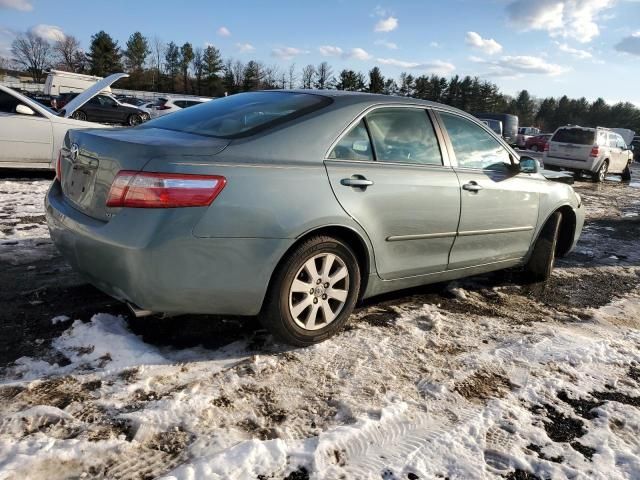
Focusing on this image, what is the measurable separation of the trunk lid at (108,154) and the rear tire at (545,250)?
3170 millimetres

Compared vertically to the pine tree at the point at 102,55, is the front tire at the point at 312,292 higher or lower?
lower

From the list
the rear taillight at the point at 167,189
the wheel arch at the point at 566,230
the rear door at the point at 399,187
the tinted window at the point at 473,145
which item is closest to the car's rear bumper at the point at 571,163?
the wheel arch at the point at 566,230

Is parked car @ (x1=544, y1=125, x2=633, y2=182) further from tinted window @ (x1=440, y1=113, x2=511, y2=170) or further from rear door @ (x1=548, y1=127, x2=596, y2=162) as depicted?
tinted window @ (x1=440, y1=113, x2=511, y2=170)

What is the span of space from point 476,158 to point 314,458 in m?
2.73

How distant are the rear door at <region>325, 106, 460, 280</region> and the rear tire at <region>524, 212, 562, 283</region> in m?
1.40

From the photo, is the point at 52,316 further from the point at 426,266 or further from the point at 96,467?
the point at 426,266

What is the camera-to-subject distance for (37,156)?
7961mm

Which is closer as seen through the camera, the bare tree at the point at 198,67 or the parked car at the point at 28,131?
the parked car at the point at 28,131

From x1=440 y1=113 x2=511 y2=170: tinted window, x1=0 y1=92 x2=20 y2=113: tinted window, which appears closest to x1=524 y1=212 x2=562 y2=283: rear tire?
x1=440 y1=113 x2=511 y2=170: tinted window

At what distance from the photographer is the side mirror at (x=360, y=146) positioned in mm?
3210

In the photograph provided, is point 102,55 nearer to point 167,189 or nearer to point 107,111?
point 107,111

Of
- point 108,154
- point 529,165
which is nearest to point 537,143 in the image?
point 529,165

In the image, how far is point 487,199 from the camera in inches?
154

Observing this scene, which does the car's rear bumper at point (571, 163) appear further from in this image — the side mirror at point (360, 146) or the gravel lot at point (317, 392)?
the side mirror at point (360, 146)
